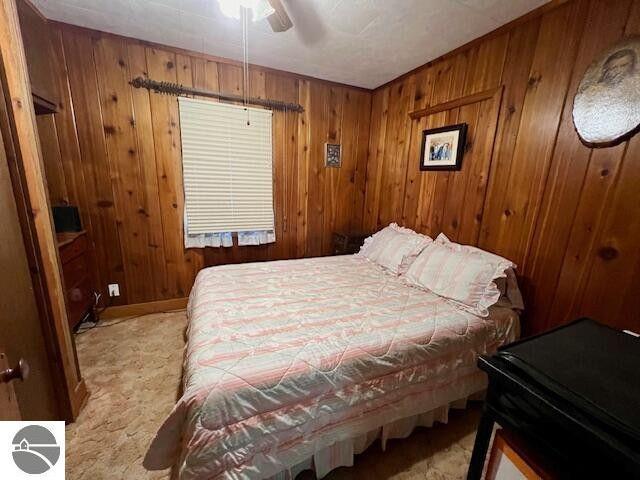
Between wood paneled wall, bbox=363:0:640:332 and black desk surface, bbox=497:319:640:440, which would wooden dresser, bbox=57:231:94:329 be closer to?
black desk surface, bbox=497:319:640:440

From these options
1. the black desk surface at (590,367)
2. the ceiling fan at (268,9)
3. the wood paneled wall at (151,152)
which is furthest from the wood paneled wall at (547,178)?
the ceiling fan at (268,9)

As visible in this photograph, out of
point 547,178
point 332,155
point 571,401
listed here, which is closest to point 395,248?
point 547,178

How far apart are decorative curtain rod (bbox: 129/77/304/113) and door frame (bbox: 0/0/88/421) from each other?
1.10 metres

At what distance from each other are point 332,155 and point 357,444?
9.08 feet

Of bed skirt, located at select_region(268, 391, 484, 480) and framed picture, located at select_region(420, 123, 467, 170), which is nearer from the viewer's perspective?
bed skirt, located at select_region(268, 391, 484, 480)

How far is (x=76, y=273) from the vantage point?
2146mm

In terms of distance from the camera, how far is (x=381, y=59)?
242 cm

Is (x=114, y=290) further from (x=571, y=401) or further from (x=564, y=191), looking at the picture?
(x=564, y=191)

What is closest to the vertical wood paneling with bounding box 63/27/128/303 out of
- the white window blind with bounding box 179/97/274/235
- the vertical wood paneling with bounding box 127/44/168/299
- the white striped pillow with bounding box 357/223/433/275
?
the vertical wood paneling with bounding box 127/44/168/299

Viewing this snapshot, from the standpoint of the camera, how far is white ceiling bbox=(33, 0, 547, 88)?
1.72 m

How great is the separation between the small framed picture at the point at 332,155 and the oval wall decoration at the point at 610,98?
2.12m

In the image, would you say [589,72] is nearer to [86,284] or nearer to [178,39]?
[178,39]

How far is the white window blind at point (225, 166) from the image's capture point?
2.55 metres

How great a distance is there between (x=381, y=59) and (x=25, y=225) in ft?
9.10
